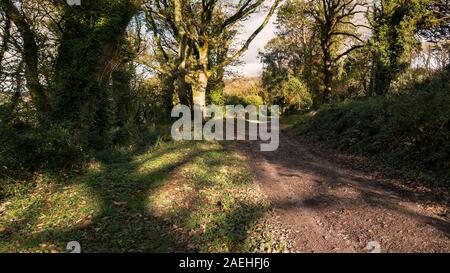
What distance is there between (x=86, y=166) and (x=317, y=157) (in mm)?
8077

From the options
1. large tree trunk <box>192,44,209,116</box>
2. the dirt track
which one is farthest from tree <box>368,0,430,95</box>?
the dirt track

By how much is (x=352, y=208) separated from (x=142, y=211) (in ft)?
14.2

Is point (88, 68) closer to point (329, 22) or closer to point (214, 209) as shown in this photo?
point (214, 209)

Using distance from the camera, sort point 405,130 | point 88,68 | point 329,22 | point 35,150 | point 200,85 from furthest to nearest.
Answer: point 329,22
point 200,85
point 88,68
point 405,130
point 35,150

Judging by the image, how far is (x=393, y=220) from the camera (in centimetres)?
625

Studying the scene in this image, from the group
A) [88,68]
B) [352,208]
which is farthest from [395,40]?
[88,68]

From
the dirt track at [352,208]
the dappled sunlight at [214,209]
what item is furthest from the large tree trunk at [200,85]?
the dappled sunlight at [214,209]

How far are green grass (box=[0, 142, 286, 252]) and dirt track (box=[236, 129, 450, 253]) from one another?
58cm

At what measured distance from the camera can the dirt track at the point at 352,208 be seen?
18.1ft

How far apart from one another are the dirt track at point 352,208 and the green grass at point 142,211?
0.58m

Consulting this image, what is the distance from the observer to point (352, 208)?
22.8 feet
